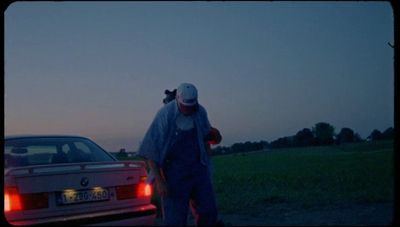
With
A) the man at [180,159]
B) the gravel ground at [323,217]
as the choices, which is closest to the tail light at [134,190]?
the man at [180,159]

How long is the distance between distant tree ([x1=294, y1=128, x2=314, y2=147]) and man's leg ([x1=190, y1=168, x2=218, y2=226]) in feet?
120

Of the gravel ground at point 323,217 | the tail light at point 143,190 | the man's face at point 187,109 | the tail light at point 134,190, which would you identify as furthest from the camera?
the gravel ground at point 323,217

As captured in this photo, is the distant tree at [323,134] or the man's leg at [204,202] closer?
the man's leg at [204,202]

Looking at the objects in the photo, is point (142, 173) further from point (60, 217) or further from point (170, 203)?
point (60, 217)

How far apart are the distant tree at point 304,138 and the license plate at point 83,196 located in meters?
36.9

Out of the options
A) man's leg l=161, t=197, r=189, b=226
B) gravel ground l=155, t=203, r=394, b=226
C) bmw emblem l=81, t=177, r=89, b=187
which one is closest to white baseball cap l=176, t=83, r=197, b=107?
man's leg l=161, t=197, r=189, b=226

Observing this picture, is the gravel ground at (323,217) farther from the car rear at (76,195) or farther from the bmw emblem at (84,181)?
the bmw emblem at (84,181)

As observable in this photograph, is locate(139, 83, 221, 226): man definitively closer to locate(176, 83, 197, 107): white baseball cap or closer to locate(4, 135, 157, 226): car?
locate(176, 83, 197, 107): white baseball cap

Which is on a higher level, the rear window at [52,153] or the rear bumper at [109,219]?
the rear window at [52,153]

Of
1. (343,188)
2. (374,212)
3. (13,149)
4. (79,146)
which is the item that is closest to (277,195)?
(343,188)

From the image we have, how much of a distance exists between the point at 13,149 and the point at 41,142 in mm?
395

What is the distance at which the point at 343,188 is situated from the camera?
35.0ft

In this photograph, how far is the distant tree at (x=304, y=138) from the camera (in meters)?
41.1

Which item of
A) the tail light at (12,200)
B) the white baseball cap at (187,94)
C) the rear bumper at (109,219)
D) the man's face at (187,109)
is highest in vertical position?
the white baseball cap at (187,94)
